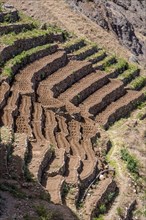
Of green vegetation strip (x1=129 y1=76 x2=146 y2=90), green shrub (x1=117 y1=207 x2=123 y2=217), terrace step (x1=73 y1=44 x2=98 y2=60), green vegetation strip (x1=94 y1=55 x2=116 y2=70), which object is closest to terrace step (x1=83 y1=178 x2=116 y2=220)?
green shrub (x1=117 y1=207 x2=123 y2=217)

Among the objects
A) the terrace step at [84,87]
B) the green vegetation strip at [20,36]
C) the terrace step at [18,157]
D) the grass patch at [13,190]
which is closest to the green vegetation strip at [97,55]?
the terrace step at [84,87]

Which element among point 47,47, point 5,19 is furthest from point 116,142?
point 5,19

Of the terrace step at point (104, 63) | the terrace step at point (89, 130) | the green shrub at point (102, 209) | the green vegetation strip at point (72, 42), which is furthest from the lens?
the green vegetation strip at point (72, 42)

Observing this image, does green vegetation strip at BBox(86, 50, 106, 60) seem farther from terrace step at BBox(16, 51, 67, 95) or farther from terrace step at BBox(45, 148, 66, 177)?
terrace step at BBox(45, 148, 66, 177)

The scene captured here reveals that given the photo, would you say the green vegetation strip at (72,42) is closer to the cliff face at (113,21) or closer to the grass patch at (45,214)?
the cliff face at (113,21)

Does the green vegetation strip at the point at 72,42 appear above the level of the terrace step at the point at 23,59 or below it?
below

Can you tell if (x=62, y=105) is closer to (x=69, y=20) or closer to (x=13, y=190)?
(x=13, y=190)

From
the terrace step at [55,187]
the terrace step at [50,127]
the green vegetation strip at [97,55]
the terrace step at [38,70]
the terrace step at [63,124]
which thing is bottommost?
the green vegetation strip at [97,55]

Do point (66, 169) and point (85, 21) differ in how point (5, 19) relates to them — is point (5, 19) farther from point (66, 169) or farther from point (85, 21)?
point (66, 169)
